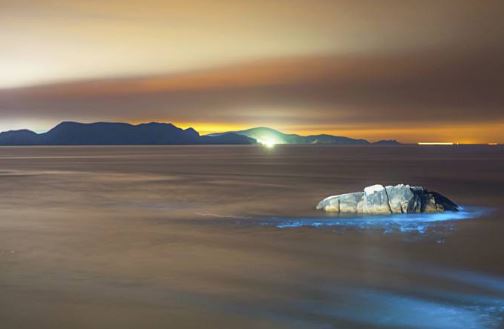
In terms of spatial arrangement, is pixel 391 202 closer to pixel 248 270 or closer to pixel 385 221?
pixel 385 221

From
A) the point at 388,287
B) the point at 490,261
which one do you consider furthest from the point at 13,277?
the point at 490,261

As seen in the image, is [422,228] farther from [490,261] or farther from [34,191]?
[34,191]

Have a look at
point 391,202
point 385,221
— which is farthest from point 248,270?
point 391,202

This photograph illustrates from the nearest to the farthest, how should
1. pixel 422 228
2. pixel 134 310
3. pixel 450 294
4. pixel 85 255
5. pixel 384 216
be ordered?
1. pixel 134 310
2. pixel 450 294
3. pixel 85 255
4. pixel 422 228
5. pixel 384 216

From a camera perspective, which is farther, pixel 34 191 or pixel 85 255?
pixel 34 191

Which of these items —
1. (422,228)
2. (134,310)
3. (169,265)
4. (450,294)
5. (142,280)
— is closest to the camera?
(134,310)

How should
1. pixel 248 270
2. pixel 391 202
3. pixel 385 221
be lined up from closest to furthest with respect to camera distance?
1. pixel 248 270
2. pixel 385 221
3. pixel 391 202
